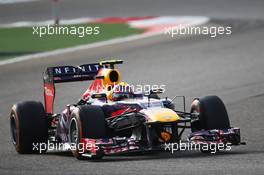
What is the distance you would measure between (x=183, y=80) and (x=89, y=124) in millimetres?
8342

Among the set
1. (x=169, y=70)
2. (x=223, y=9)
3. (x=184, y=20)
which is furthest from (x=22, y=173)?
(x=223, y=9)

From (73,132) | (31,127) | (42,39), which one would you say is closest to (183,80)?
(31,127)

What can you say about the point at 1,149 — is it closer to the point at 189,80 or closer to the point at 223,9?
the point at 189,80

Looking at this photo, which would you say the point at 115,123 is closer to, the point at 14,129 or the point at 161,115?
the point at 161,115

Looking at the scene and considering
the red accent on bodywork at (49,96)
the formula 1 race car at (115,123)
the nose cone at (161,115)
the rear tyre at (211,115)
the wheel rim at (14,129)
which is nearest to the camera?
the nose cone at (161,115)

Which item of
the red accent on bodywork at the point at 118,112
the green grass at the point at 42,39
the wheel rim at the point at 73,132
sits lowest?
the wheel rim at the point at 73,132

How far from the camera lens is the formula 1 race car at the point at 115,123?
12.3m

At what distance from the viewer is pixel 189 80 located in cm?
2047

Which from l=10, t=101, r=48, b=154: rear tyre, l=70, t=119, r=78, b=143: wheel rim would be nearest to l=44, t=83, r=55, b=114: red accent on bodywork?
l=10, t=101, r=48, b=154: rear tyre

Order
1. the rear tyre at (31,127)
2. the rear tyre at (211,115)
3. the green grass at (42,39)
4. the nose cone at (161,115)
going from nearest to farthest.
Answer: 1. the nose cone at (161,115)
2. the rear tyre at (211,115)
3. the rear tyre at (31,127)
4. the green grass at (42,39)

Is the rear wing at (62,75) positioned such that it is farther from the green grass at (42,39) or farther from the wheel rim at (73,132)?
the green grass at (42,39)

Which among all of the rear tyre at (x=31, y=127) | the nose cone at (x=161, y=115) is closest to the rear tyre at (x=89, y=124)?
the nose cone at (x=161, y=115)

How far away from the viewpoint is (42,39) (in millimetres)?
28641

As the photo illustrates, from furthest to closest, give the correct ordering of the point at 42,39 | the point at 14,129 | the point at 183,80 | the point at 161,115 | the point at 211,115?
the point at 42,39, the point at 183,80, the point at 14,129, the point at 211,115, the point at 161,115
